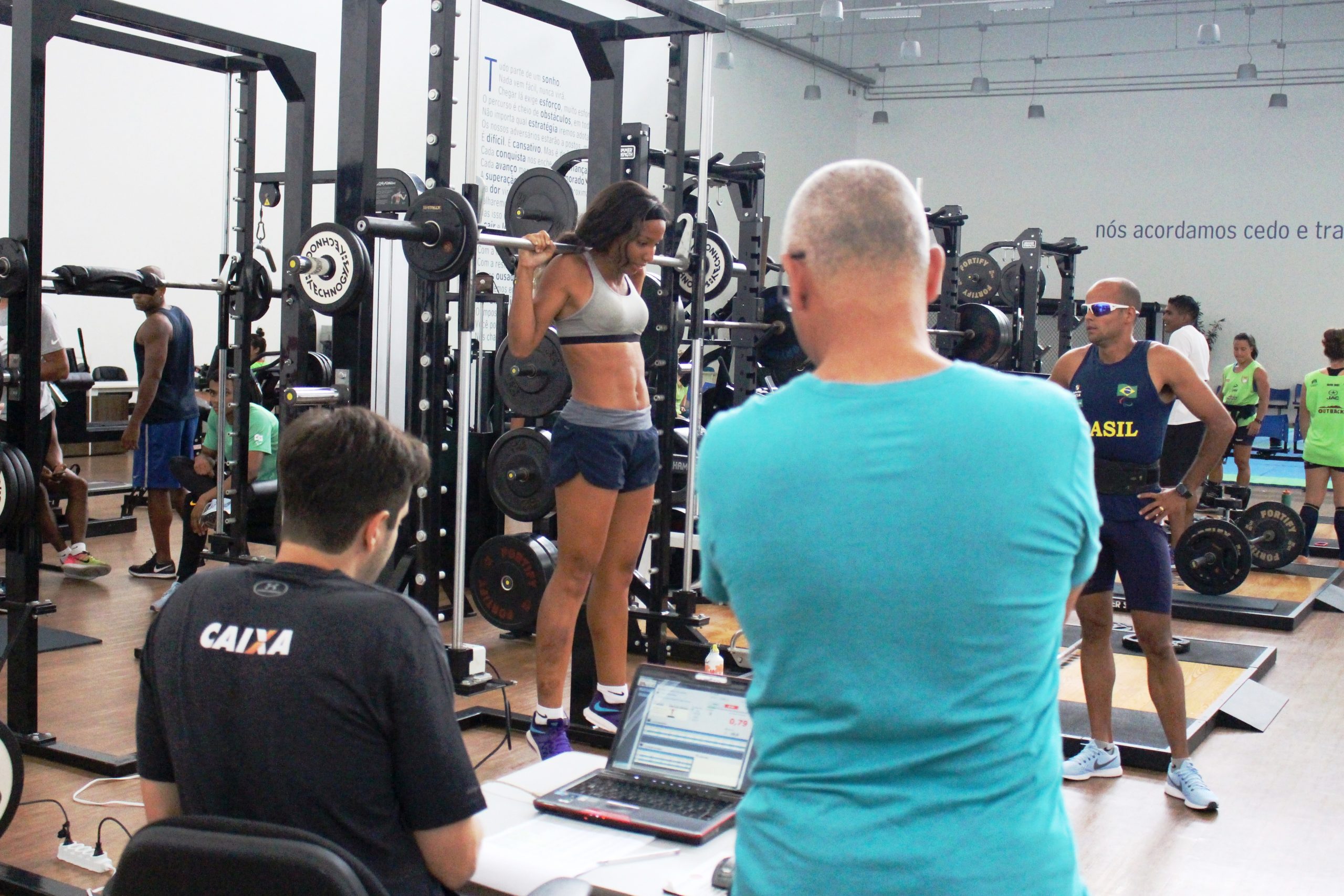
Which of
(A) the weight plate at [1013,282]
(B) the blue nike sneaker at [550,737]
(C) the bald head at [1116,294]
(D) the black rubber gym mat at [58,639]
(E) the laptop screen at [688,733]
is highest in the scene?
(A) the weight plate at [1013,282]

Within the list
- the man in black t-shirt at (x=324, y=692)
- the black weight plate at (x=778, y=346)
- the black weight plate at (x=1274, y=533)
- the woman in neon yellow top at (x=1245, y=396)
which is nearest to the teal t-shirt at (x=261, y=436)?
the black weight plate at (x=778, y=346)

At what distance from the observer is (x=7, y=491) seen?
10.2 ft

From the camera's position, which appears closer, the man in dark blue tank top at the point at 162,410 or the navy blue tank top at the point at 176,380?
the man in dark blue tank top at the point at 162,410

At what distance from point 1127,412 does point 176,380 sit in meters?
4.27

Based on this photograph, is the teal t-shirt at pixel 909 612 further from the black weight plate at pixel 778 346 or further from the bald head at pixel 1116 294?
the black weight plate at pixel 778 346

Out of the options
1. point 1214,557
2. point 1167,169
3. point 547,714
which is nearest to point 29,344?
point 547,714

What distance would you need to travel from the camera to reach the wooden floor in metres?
2.86

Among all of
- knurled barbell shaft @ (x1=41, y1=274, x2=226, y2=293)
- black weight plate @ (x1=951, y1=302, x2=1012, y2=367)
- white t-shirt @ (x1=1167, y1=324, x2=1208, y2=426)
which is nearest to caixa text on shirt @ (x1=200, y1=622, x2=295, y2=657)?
knurled barbell shaft @ (x1=41, y1=274, x2=226, y2=293)

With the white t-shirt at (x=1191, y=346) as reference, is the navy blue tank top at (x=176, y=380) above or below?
below

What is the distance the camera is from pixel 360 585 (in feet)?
4.42

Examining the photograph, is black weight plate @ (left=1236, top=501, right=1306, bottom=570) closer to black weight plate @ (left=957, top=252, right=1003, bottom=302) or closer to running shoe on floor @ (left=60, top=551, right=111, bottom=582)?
black weight plate @ (left=957, top=252, right=1003, bottom=302)

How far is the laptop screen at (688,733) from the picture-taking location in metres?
1.91

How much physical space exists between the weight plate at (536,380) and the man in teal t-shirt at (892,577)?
10.2 feet

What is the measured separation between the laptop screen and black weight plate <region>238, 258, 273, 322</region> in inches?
110
